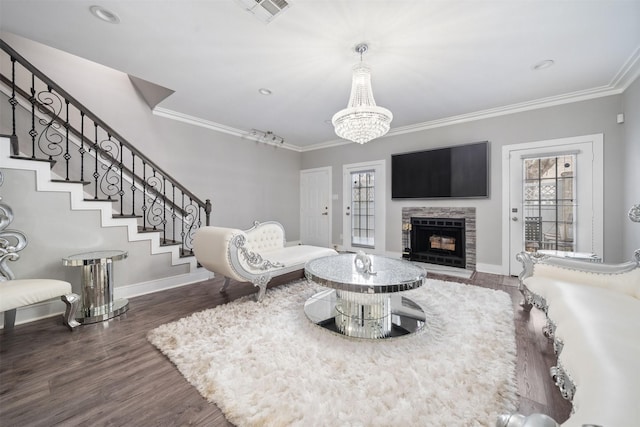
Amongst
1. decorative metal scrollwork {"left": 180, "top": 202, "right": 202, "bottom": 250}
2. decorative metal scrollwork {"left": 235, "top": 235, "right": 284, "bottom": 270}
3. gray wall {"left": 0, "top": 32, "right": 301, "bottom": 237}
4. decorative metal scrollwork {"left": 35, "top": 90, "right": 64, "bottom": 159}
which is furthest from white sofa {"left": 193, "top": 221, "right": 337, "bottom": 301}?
decorative metal scrollwork {"left": 35, "top": 90, "right": 64, "bottom": 159}

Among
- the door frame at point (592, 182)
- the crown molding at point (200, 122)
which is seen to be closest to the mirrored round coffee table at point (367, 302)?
the door frame at point (592, 182)

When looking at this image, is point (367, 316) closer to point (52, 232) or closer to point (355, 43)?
point (355, 43)

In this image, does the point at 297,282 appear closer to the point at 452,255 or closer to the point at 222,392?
the point at 222,392

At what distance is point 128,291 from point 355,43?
382cm

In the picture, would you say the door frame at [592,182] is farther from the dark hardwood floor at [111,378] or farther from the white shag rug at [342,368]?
the white shag rug at [342,368]

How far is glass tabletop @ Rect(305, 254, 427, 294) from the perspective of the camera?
6.68 ft

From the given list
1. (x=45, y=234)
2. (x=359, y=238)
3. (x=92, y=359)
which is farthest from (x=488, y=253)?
(x=45, y=234)

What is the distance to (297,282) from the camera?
362 centimetres

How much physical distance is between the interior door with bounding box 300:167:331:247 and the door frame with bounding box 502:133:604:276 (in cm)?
347

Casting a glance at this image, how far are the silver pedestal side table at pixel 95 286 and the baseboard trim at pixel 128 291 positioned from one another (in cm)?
33

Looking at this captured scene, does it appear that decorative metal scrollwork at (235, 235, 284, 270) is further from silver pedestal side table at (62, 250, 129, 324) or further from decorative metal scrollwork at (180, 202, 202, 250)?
decorative metal scrollwork at (180, 202, 202, 250)

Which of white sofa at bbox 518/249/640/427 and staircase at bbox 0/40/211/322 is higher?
staircase at bbox 0/40/211/322

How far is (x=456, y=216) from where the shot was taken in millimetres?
4512

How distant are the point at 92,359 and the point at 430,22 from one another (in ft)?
12.5
